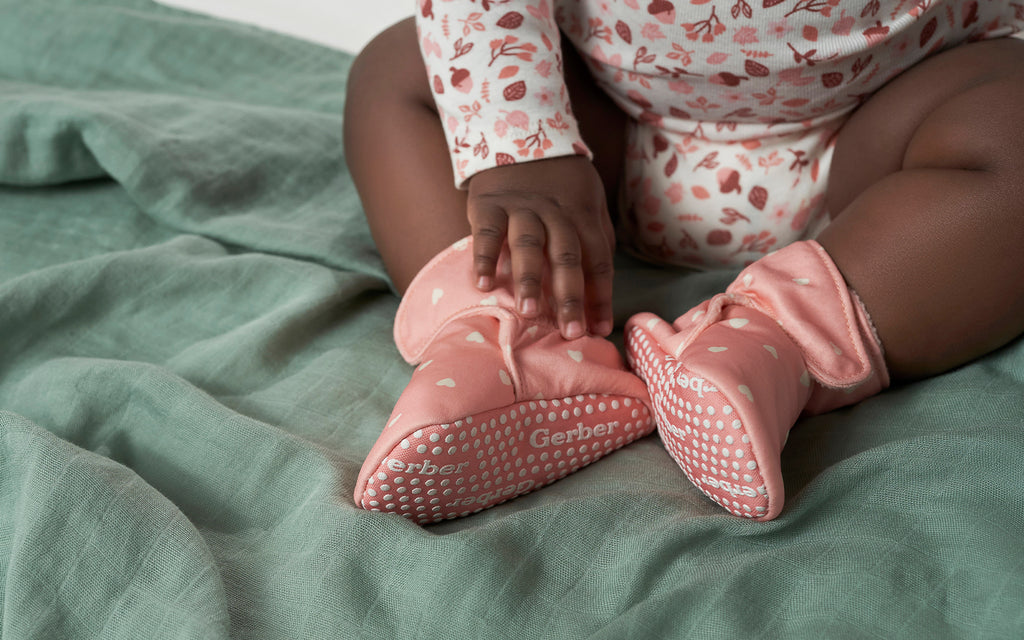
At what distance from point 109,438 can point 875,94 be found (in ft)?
2.10

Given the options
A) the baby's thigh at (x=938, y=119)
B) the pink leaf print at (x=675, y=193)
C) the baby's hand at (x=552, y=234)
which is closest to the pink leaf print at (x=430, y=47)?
the baby's hand at (x=552, y=234)

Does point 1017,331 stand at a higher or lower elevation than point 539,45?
lower

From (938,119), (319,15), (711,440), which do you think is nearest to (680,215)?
(938,119)

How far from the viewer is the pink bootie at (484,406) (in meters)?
0.50

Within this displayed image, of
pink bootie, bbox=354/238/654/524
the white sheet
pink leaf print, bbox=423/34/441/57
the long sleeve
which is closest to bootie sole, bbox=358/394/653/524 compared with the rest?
pink bootie, bbox=354/238/654/524

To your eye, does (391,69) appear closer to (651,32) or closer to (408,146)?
(408,146)

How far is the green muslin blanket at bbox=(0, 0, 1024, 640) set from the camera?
0.46 metres

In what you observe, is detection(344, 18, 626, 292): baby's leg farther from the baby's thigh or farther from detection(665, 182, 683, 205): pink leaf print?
the baby's thigh

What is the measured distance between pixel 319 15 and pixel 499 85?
2.94 feet

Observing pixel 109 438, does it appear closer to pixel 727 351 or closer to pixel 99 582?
pixel 99 582

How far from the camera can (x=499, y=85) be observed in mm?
667

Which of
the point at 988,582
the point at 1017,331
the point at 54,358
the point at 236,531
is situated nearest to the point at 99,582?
the point at 236,531

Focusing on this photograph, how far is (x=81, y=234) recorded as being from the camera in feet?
2.80

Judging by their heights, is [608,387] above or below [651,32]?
below
